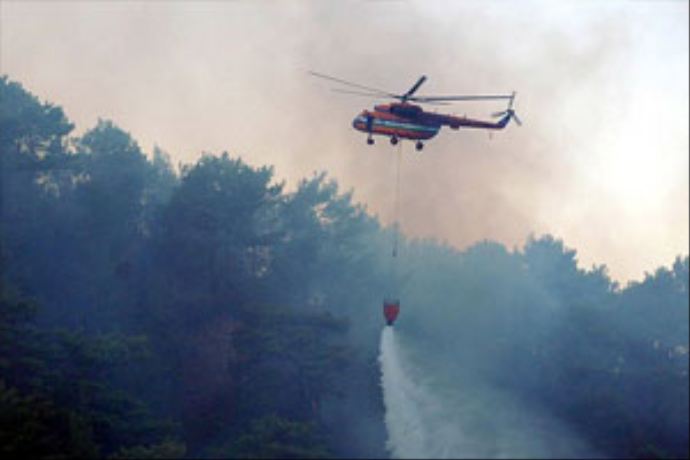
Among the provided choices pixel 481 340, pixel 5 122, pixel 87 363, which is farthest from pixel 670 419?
pixel 5 122

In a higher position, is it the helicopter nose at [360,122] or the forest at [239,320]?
the helicopter nose at [360,122]

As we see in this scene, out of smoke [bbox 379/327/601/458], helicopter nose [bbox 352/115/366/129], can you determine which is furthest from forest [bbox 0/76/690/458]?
helicopter nose [bbox 352/115/366/129]

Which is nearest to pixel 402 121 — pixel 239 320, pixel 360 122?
pixel 360 122

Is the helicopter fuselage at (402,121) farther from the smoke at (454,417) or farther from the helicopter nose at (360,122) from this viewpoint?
the smoke at (454,417)

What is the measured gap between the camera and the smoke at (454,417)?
51.4 metres

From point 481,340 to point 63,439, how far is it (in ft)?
143

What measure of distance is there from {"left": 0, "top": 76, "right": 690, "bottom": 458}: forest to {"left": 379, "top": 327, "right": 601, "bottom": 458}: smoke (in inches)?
57.3

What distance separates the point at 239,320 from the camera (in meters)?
61.0

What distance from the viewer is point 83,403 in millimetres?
42000

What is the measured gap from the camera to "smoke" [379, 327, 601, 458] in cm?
5141

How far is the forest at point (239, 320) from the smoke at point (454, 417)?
145cm

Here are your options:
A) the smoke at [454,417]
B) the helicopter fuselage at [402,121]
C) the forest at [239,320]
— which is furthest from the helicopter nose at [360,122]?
the smoke at [454,417]

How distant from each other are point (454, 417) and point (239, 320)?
17.8 m

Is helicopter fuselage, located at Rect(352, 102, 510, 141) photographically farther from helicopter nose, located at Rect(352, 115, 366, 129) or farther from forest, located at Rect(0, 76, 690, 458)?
forest, located at Rect(0, 76, 690, 458)
